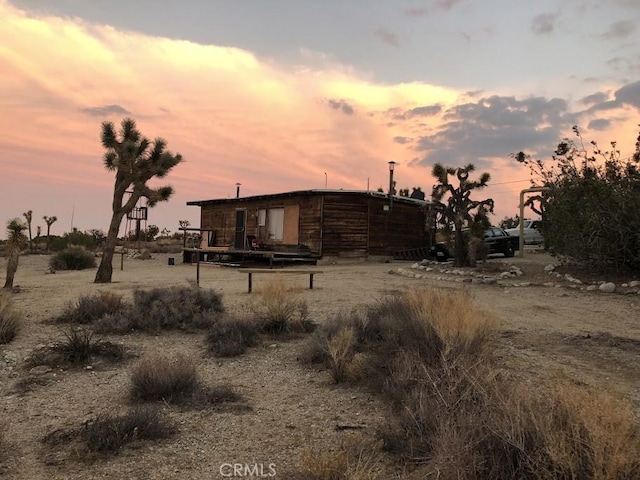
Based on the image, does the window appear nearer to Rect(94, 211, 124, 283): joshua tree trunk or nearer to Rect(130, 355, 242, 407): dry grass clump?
Rect(94, 211, 124, 283): joshua tree trunk

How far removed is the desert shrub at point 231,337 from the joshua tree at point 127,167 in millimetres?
10084

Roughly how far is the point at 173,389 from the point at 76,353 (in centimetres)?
206

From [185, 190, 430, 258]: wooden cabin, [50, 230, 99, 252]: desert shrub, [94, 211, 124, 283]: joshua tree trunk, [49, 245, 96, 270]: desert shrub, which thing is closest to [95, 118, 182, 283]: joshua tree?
[94, 211, 124, 283]: joshua tree trunk

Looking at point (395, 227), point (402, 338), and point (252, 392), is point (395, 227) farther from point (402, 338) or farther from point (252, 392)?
point (252, 392)

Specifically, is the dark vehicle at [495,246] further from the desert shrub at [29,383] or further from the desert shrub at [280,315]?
the desert shrub at [29,383]

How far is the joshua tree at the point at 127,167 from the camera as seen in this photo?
638 inches

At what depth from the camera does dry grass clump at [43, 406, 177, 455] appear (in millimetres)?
3781

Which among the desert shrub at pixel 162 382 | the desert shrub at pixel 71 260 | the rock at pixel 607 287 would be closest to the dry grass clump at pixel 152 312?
the desert shrub at pixel 162 382

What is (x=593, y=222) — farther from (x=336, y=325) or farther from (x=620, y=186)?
(x=336, y=325)

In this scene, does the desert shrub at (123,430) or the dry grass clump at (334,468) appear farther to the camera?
the desert shrub at (123,430)

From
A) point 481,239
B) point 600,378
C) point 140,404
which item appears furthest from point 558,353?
point 481,239

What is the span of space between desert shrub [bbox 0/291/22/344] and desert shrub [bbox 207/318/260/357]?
2.80m

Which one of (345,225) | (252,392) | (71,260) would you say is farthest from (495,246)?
(71,260)

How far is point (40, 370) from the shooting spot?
5.87m
